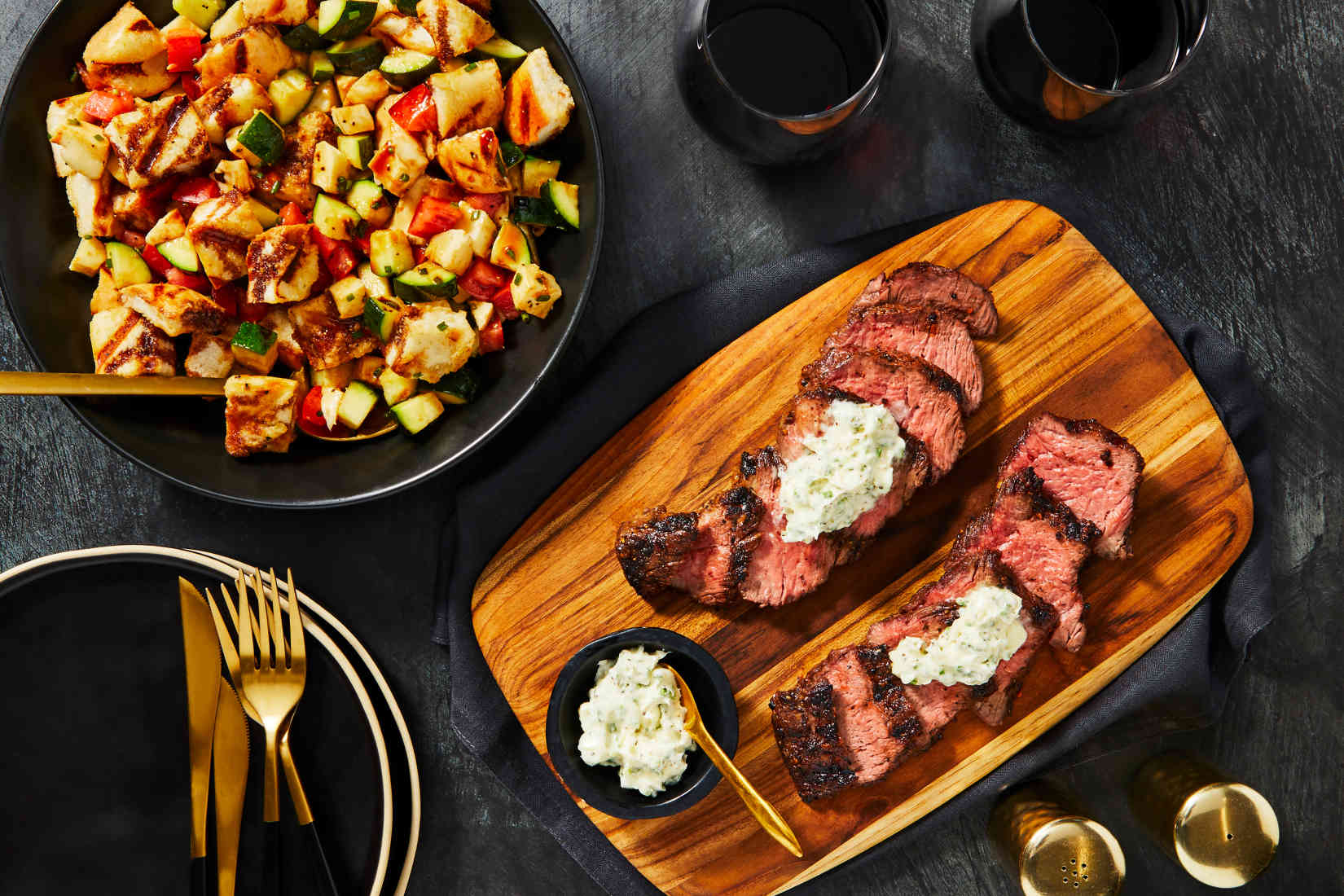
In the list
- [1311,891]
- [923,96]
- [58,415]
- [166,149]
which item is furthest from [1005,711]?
[58,415]

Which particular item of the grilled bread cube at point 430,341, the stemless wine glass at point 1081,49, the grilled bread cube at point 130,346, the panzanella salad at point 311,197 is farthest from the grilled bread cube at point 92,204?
the stemless wine glass at point 1081,49

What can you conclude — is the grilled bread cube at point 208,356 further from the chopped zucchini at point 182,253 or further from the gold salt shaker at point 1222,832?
the gold salt shaker at point 1222,832

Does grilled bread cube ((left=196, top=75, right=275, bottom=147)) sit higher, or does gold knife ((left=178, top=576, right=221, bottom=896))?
grilled bread cube ((left=196, top=75, right=275, bottom=147))

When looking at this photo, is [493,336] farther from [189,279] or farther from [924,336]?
[924,336]

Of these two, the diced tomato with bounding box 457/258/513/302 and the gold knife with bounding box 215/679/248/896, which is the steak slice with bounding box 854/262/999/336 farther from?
the gold knife with bounding box 215/679/248/896

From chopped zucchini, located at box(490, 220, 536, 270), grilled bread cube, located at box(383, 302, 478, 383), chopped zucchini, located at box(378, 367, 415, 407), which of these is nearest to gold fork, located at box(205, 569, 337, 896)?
chopped zucchini, located at box(378, 367, 415, 407)

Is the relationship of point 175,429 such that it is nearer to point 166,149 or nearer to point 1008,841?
point 166,149
